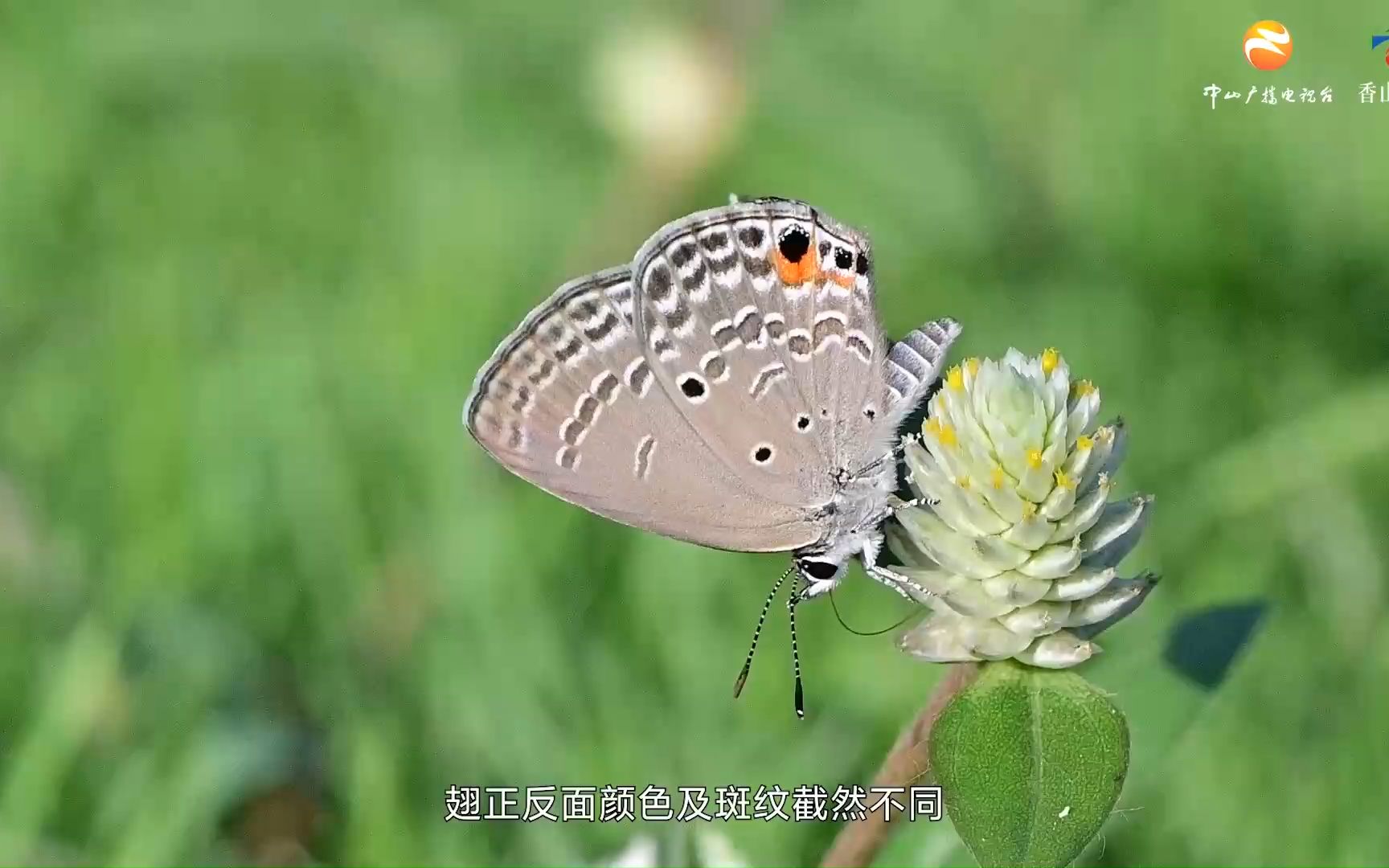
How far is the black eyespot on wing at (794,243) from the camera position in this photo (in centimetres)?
243

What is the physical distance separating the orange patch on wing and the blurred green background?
870 mm

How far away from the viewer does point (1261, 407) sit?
3.71 meters

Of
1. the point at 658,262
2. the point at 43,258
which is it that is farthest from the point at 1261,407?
the point at 43,258

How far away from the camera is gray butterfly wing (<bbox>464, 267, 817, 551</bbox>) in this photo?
7.88ft

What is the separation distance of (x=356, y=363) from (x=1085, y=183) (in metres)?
2.34

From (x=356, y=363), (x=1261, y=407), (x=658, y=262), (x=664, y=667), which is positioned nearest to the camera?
(x=658, y=262)

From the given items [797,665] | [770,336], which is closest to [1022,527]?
[770,336]

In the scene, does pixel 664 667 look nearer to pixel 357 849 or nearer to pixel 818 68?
pixel 357 849

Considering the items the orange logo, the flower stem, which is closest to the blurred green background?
the orange logo

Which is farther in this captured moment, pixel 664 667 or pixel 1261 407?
pixel 1261 407

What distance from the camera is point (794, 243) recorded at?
2.44 meters

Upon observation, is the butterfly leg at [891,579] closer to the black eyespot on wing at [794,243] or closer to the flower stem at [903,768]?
the flower stem at [903,768]

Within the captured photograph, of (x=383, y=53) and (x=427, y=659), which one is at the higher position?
(x=383, y=53)

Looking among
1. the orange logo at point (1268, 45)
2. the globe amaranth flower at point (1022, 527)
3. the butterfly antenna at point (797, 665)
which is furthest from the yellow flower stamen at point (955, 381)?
the orange logo at point (1268, 45)
